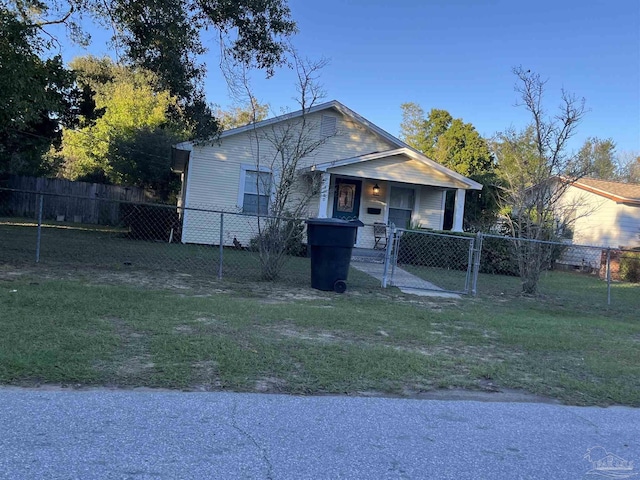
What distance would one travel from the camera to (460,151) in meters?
35.1

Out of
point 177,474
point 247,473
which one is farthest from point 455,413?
point 177,474

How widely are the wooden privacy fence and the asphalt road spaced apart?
22.8 metres

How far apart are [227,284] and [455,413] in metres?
6.15

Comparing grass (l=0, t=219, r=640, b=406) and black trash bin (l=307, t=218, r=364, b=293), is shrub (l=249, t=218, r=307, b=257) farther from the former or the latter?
grass (l=0, t=219, r=640, b=406)

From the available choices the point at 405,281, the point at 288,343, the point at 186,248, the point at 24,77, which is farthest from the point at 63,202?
the point at 288,343

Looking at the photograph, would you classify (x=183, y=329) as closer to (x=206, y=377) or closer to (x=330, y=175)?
(x=206, y=377)

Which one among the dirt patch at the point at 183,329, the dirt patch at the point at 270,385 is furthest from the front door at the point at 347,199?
the dirt patch at the point at 270,385

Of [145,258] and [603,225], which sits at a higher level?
[603,225]

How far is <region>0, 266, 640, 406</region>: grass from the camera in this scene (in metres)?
4.54

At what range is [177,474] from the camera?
288cm

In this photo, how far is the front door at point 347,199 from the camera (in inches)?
711

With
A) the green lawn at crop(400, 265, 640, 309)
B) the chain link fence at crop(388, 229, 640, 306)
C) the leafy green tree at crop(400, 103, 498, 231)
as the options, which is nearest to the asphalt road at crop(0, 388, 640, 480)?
the chain link fence at crop(388, 229, 640, 306)

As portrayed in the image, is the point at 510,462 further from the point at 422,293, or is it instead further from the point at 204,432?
the point at 422,293

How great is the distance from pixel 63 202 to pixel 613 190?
2690 cm
